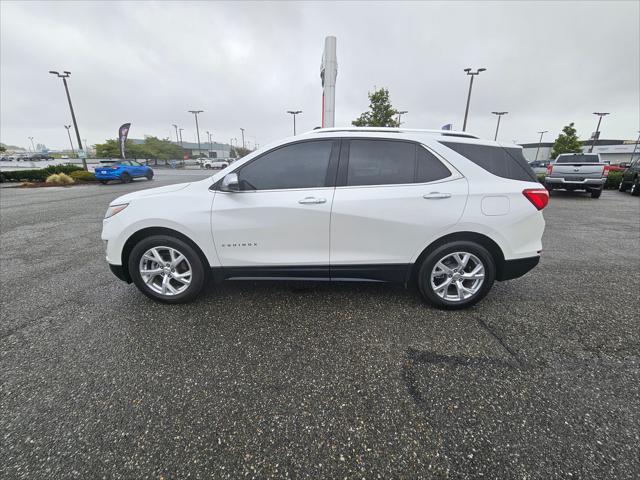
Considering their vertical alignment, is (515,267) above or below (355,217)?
below

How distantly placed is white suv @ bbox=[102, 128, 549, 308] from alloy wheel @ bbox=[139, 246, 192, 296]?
1 cm

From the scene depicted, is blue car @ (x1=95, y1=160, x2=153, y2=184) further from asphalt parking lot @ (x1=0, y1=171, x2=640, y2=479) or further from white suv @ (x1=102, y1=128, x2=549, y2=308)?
white suv @ (x1=102, y1=128, x2=549, y2=308)

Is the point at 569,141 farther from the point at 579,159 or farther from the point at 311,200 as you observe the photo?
the point at 311,200

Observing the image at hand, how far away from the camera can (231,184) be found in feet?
8.75

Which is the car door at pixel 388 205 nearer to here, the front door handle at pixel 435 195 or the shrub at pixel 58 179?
the front door handle at pixel 435 195

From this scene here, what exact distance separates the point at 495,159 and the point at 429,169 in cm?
68

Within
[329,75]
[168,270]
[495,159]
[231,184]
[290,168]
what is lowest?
[168,270]

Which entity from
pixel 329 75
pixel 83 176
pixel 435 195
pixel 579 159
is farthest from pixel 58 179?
pixel 579 159

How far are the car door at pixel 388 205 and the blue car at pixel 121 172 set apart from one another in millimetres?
19408

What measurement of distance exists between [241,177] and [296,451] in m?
2.26

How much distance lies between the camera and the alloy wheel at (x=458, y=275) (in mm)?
2832

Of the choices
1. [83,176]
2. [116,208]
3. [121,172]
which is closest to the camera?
[116,208]

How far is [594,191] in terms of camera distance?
11219mm

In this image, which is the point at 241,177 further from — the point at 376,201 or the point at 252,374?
the point at 252,374
